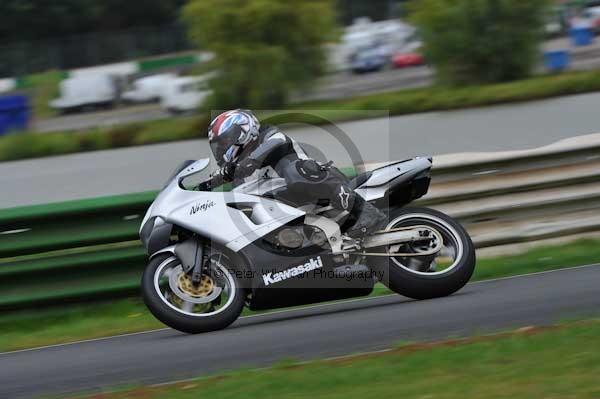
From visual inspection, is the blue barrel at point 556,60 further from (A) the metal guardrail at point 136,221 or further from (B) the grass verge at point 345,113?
(A) the metal guardrail at point 136,221

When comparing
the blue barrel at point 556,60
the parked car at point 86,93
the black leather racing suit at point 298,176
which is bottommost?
the parked car at point 86,93

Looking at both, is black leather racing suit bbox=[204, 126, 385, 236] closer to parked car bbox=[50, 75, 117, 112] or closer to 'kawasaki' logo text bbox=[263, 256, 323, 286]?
'kawasaki' logo text bbox=[263, 256, 323, 286]

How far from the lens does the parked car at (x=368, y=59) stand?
37.9 m

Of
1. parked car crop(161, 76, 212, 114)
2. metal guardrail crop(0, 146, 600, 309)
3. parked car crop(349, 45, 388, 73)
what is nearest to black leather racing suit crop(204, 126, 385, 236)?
metal guardrail crop(0, 146, 600, 309)

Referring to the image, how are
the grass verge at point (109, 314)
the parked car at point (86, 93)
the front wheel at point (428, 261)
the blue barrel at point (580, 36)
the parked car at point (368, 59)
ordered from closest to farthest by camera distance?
the front wheel at point (428, 261) < the grass verge at point (109, 314) < the blue barrel at point (580, 36) < the parked car at point (86, 93) < the parked car at point (368, 59)

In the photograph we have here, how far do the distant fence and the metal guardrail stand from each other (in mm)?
31805

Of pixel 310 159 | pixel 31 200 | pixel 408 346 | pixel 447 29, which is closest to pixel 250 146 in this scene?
pixel 310 159

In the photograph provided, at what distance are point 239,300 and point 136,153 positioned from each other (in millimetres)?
15686

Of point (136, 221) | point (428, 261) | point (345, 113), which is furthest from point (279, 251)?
point (345, 113)

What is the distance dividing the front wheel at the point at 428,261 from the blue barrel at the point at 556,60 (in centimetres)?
2235

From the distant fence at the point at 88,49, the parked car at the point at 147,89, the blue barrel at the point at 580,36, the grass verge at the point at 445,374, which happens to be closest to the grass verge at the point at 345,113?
the blue barrel at the point at 580,36

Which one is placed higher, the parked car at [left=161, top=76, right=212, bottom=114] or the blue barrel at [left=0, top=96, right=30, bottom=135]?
the blue barrel at [left=0, top=96, right=30, bottom=135]

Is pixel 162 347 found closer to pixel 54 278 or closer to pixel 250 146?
pixel 250 146

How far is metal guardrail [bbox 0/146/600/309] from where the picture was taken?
8.91m
